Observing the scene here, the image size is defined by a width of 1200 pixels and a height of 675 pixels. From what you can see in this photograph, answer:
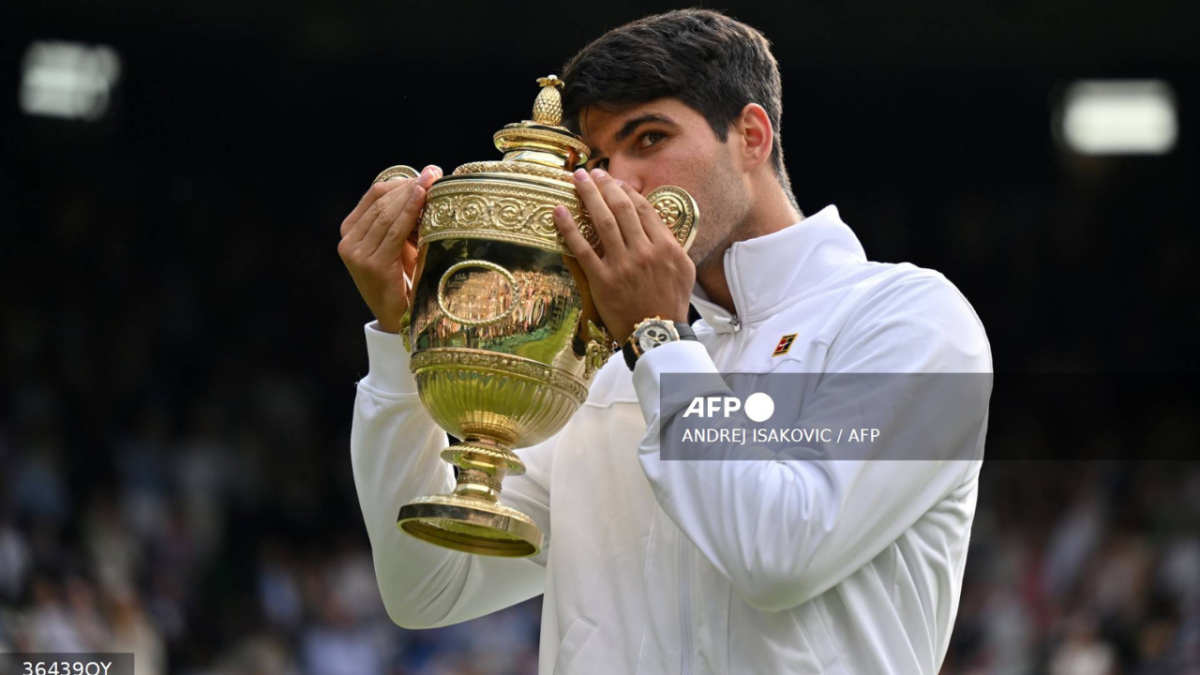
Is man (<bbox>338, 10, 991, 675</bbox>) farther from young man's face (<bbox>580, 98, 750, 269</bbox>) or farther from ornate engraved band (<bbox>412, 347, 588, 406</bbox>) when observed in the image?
ornate engraved band (<bbox>412, 347, 588, 406</bbox>)

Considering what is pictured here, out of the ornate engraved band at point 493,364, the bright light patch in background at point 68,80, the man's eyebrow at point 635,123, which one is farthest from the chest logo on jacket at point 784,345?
the bright light patch in background at point 68,80

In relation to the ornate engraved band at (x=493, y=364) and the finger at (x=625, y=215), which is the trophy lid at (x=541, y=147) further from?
the ornate engraved band at (x=493, y=364)

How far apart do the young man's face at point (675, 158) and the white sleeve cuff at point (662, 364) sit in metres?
0.45

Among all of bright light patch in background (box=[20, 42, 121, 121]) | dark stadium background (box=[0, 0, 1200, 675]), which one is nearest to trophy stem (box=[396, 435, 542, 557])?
dark stadium background (box=[0, 0, 1200, 675])

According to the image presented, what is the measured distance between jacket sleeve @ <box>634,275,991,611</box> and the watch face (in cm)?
3

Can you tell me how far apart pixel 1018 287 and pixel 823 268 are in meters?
6.48

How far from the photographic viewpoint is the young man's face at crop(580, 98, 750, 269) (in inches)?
96.6

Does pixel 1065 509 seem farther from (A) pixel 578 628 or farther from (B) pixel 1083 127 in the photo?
(A) pixel 578 628

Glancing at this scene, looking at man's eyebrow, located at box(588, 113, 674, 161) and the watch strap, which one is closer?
the watch strap

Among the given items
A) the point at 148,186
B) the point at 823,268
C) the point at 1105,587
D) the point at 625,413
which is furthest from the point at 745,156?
the point at 148,186

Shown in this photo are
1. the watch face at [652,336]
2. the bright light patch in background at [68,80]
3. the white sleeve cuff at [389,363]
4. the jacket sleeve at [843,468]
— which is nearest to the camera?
the jacket sleeve at [843,468]

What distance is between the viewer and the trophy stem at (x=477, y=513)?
2.11m

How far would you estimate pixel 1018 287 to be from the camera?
8594 mm

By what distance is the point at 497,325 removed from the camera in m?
2.13
